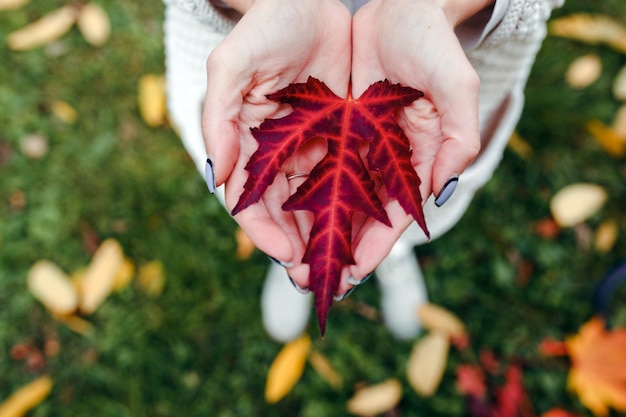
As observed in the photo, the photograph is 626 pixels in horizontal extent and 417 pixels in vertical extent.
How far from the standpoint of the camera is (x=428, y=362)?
1.62 metres

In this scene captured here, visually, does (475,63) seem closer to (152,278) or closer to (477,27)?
(477,27)

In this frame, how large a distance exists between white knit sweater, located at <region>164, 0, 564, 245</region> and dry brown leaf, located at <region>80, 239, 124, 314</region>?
2.02 ft

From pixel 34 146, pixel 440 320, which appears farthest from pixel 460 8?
pixel 34 146

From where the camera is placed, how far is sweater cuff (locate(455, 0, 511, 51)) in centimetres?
103

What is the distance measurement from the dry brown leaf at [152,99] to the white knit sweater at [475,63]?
59cm

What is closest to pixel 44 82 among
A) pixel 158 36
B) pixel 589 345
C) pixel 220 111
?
pixel 158 36

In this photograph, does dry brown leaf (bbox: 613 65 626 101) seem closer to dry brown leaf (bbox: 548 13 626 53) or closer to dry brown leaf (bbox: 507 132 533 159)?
dry brown leaf (bbox: 548 13 626 53)

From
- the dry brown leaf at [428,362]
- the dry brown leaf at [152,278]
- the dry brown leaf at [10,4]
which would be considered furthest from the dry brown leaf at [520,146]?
the dry brown leaf at [10,4]

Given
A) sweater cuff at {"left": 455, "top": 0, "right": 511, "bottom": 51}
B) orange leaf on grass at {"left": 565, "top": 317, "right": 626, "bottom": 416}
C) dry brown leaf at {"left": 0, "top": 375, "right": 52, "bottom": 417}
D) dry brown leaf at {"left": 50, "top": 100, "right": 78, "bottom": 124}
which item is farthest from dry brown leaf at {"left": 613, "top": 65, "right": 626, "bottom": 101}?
dry brown leaf at {"left": 0, "top": 375, "right": 52, "bottom": 417}

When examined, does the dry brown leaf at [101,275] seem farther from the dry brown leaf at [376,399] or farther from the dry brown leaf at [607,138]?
the dry brown leaf at [607,138]

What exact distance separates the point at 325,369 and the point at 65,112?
1191mm

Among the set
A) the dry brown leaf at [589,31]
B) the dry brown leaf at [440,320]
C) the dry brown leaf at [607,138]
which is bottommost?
the dry brown leaf at [440,320]

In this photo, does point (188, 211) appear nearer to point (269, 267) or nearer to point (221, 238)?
point (221, 238)

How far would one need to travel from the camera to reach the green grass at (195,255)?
63.9 inches
